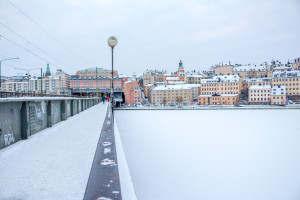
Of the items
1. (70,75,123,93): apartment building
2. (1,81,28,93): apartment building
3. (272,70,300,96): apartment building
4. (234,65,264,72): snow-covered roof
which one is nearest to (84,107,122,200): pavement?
(272,70,300,96): apartment building

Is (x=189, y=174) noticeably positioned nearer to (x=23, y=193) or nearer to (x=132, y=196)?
(x=132, y=196)

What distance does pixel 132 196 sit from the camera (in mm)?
3902

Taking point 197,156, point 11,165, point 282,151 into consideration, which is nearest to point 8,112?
point 11,165

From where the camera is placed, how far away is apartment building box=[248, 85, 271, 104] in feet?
309

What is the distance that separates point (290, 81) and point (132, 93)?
74.3 metres

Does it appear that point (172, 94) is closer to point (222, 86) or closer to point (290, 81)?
point (222, 86)

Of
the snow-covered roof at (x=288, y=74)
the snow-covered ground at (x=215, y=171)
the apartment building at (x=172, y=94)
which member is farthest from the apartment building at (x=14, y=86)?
the snow-covered roof at (x=288, y=74)

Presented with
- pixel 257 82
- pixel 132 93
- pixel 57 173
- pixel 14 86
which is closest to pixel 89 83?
pixel 132 93

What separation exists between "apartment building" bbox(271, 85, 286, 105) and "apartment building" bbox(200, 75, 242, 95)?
15451 mm

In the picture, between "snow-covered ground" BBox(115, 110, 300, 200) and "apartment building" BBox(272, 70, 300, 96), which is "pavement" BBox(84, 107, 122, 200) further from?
"apartment building" BBox(272, 70, 300, 96)

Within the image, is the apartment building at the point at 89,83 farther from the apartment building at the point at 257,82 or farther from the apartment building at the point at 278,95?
the apartment building at the point at 278,95

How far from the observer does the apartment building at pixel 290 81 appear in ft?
311

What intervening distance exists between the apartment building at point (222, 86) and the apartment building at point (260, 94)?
261 inches

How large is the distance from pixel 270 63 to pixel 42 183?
552 feet
